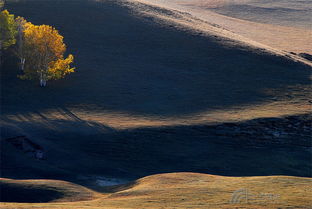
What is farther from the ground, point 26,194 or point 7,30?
point 7,30

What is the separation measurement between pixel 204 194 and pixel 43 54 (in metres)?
46.8

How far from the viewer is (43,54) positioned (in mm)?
84562

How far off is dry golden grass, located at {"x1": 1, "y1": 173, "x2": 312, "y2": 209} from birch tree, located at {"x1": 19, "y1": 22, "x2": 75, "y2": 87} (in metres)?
35.3

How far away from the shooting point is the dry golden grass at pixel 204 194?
43938 millimetres

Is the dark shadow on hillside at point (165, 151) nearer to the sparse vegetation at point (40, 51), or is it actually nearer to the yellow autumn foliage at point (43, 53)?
the yellow autumn foliage at point (43, 53)

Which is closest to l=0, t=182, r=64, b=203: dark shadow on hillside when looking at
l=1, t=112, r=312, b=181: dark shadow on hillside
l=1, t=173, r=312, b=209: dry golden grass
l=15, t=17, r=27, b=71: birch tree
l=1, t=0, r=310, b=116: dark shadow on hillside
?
l=1, t=173, r=312, b=209: dry golden grass

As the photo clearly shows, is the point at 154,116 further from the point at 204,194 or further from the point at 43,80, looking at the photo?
the point at 204,194

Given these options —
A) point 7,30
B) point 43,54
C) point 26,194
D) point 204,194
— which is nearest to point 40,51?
point 43,54

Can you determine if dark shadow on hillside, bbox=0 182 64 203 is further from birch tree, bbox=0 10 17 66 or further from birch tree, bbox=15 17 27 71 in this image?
birch tree, bbox=0 10 17 66

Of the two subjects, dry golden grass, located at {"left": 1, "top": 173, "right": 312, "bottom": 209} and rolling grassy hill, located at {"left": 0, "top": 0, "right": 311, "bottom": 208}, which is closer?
dry golden grass, located at {"left": 1, "top": 173, "right": 312, "bottom": 209}

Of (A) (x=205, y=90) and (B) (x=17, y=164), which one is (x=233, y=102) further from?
(B) (x=17, y=164)

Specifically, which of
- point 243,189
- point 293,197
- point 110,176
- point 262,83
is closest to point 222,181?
point 243,189

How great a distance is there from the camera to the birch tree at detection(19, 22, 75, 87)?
276ft

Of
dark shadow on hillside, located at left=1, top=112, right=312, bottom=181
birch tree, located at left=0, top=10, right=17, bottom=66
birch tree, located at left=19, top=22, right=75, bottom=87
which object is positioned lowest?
dark shadow on hillside, located at left=1, top=112, right=312, bottom=181
